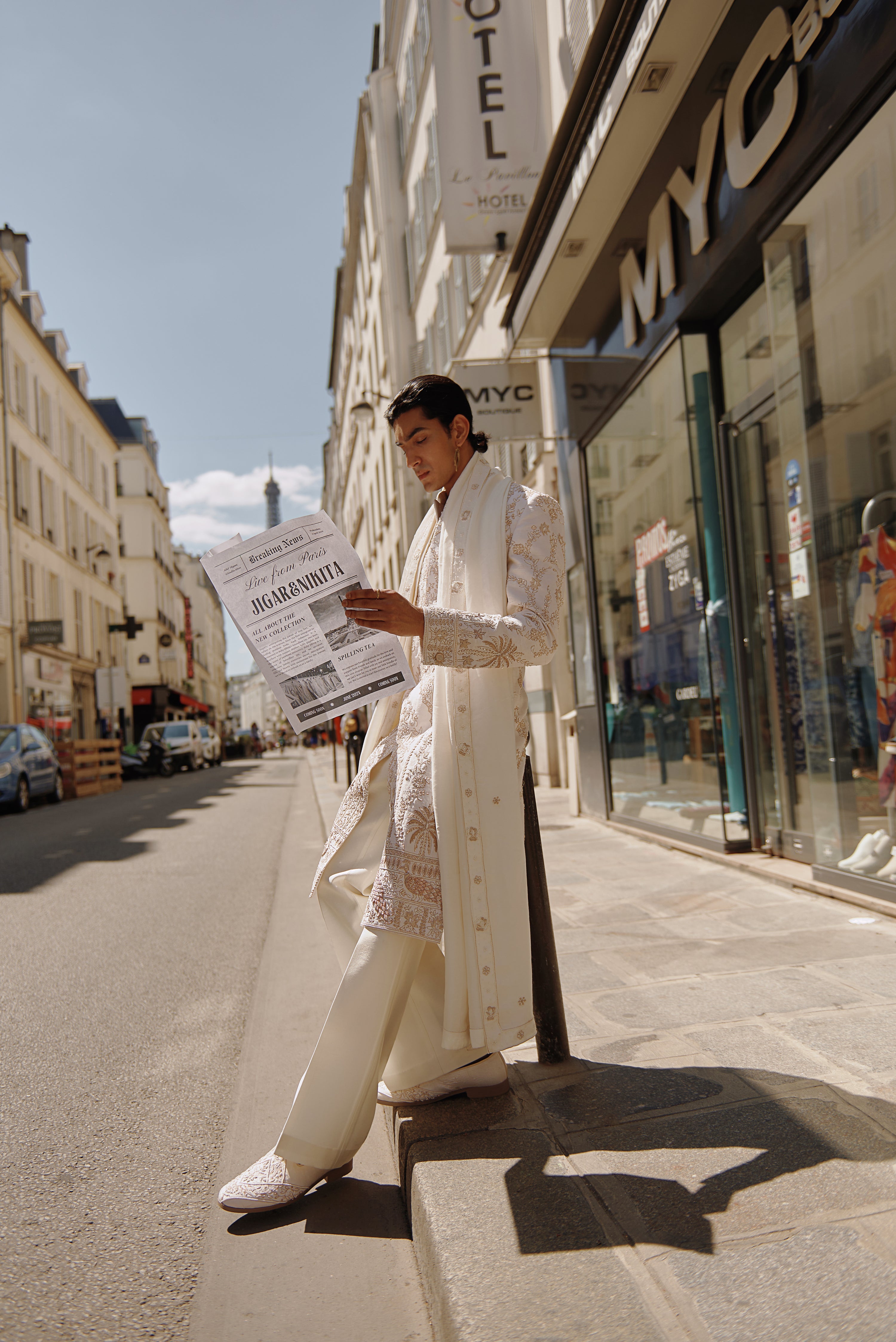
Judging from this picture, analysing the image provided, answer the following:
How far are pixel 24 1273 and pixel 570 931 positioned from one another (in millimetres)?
2803

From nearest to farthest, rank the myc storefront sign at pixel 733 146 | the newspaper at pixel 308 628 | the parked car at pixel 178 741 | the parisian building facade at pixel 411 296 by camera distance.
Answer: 1. the newspaper at pixel 308 628
2. the myc storefront sign at pixel 733 146
3. the parisian building facade at pixel 411 296
4. the parked car at pixel 178 741

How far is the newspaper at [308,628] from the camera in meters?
2.25

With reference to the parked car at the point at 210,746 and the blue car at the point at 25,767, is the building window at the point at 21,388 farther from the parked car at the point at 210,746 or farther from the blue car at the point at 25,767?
the blue car at the point at 25,767

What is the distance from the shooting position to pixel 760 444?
19.1 ft

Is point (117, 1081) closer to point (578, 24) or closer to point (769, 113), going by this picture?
point (769, 113)

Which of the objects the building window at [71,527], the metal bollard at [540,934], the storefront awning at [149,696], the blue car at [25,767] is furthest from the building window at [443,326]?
the storefront awning at [149,696]

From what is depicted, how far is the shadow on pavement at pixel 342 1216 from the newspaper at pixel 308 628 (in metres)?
1.06

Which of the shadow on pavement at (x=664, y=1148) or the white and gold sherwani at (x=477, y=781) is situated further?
the white and gold sherwani at (x=477, y=781)

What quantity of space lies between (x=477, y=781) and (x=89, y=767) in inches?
886

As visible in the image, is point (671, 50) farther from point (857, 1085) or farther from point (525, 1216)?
point (525, 1216)

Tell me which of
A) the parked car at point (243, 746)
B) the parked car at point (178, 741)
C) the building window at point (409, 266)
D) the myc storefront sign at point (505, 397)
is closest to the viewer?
the myc storefront sign at point (505, 397)

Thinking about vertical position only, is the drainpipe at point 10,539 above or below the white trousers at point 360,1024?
above

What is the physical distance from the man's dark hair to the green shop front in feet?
8.72

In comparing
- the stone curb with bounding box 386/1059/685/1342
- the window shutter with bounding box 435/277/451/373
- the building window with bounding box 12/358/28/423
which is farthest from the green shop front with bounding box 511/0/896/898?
→ the building window with bounding box 12/358/28/423
